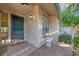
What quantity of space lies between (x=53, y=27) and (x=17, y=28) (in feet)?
2.88

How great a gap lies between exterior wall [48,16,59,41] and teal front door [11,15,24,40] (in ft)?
2.28

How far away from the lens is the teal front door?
3.96 m

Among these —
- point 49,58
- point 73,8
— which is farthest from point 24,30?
point 73,8

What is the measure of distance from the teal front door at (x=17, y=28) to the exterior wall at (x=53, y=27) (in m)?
0.70

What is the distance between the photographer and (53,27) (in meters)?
4.05

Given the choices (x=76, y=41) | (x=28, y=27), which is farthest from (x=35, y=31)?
(x=76, y=41)

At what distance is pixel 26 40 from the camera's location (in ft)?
13.0

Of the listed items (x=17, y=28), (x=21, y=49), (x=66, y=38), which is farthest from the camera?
(x=17, y=28)

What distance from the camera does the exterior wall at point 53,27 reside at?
3.88m

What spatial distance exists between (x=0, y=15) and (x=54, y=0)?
154 cm

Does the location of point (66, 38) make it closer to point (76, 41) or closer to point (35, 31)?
point (76, 41)

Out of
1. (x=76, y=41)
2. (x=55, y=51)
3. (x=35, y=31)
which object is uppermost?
(x=35, y=31)

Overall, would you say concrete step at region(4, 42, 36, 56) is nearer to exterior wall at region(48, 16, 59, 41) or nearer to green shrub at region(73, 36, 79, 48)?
exterior wall at region(48, 16, 59, 41)

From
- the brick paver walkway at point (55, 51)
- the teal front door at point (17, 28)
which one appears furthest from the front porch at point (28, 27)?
the brick paver walkway at point (55, 51)
